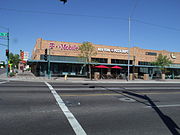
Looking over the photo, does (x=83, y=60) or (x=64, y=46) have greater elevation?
(x=64, y=46)

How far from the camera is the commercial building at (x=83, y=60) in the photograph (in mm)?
30016

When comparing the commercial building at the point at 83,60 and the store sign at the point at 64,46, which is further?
the store sign at the point at 64,46

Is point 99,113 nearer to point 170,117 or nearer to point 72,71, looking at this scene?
point 170,117

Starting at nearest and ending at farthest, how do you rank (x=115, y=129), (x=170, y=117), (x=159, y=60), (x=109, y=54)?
(x=115, y=129), (x=170, y=117), (x=159, y=60), (x=109, y=54)

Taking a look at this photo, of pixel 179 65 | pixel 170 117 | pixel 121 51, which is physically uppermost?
pixel 121 51

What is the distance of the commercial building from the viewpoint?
1182 inches

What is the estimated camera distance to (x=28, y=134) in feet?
12.9

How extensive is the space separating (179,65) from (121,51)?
20701 millimetres

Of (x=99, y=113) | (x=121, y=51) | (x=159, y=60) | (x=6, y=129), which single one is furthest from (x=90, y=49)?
(x=6, y=129)

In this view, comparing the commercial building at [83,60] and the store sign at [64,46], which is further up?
the store sign at [64,46]

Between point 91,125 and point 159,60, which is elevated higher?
point 159,60

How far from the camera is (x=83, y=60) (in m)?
31.5

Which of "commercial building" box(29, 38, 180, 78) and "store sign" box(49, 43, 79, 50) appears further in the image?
"store sign" box(49, 43, 79, 50)

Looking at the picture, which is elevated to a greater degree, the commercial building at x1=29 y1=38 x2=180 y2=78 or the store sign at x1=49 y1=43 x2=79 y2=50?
the store sign at x1=49 y1=43 x2=79 y2=50
